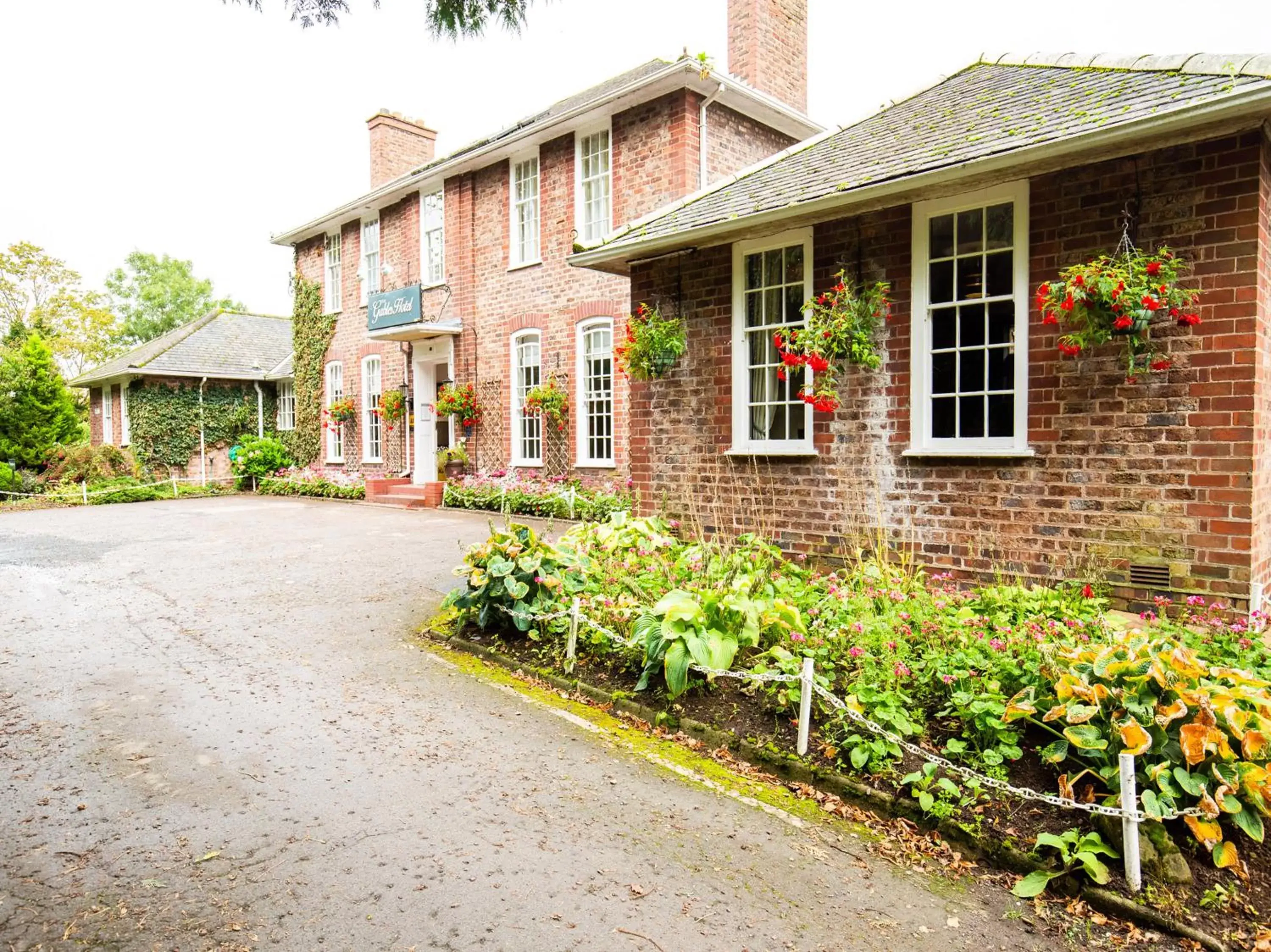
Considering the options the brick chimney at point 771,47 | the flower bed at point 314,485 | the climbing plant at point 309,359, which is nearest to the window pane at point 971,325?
the brick chimney at point 771,47

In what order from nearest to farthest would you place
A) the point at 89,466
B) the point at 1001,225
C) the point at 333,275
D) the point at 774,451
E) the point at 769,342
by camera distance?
the point at 1001,225
the point at 774,451
the point at 769,342
the point at 333,275
the point at 89,466

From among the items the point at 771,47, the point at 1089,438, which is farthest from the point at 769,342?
the point at 771,47

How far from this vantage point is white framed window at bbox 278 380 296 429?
82.4 ft

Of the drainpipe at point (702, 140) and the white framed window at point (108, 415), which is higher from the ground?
the drainpipe at point (702, 140)

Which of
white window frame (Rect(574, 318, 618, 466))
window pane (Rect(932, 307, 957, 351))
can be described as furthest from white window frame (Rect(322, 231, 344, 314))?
window pane (Rect(932, 307, 957, 351))

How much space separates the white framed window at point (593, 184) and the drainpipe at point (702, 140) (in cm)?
184

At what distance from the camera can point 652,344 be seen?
8695 mm

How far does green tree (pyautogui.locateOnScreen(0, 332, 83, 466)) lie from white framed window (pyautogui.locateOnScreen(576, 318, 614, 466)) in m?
19.4

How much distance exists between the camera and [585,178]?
48.3ft

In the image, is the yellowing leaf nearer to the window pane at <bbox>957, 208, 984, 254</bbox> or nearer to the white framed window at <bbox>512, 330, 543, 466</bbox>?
the window pane at <bbox>957, 208, 984, 254</bbox>

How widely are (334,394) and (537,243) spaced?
348 inches

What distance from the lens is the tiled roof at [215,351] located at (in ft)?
80.2

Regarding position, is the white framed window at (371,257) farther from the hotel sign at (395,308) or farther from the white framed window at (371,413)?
the white framed window at (371,413)

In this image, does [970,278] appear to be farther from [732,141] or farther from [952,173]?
[732,141]
